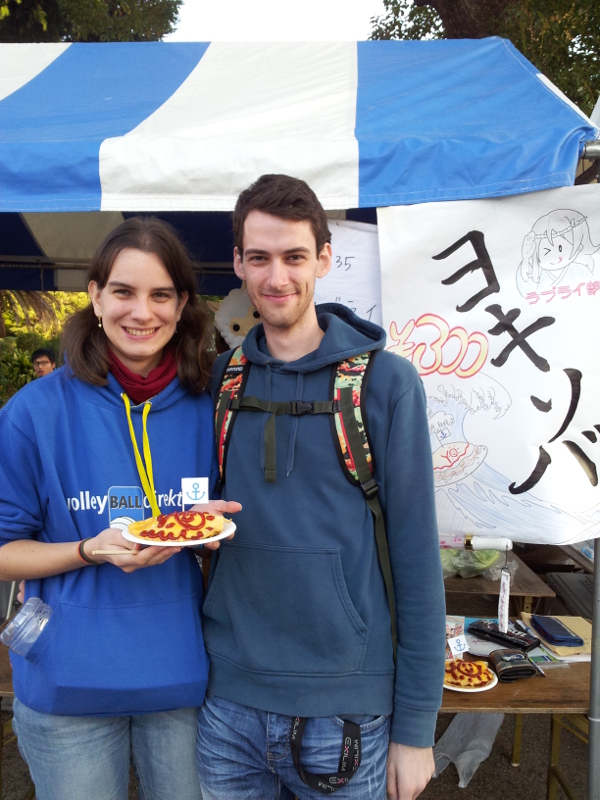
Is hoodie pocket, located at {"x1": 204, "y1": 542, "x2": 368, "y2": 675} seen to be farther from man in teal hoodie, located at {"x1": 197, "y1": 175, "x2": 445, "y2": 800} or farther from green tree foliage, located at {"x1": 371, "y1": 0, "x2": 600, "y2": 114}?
green tree foliage, located at {"x1": 371, "y1": 0, "x2": 600, "y2": 114}

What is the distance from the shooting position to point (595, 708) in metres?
2.16

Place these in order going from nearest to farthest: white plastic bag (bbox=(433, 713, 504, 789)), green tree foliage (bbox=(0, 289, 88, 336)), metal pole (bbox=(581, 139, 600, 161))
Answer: metal pole (bbox=(581, 139, 600, 161))
white plastic bag (bbox=(433, 713, 504, 789))
green tree foliage (bbox=(0, 289, 88, 336))

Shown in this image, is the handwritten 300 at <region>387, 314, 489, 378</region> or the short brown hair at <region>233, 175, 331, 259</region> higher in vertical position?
the short brown hair at <region>233, 175, 331, 259</region>

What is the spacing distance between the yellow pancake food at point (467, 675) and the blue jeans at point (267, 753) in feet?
2.84

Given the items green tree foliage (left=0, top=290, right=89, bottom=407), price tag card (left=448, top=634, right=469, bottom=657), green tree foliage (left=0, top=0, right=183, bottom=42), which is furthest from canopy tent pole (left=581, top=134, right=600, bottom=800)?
green tree foliage (left=0, top=290, right=89, bottom=407)

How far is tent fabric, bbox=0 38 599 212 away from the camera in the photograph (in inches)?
81.5

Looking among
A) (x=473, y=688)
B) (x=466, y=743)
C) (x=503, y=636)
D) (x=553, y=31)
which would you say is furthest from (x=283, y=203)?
(x=553, y=31)

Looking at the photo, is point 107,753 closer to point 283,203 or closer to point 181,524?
point 181,524

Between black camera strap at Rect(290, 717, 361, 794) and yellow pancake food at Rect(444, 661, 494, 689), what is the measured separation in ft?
3.04

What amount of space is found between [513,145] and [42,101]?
79.5 inches

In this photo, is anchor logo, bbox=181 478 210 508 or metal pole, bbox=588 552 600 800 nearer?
anchor logo, bbox=181 478 210 508

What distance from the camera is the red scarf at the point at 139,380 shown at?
163 centimetres

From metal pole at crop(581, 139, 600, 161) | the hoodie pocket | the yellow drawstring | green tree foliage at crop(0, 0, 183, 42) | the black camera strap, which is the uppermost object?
green tree foliage at crop(0, 0, 183, 42)

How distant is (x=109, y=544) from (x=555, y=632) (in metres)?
2.13
